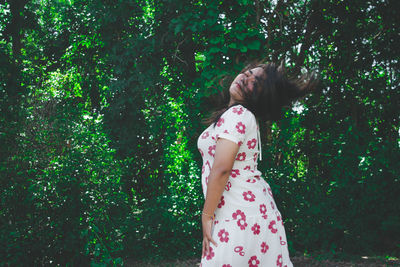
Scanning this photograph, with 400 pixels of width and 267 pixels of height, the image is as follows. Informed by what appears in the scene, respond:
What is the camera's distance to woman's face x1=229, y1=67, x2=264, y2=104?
2.00m

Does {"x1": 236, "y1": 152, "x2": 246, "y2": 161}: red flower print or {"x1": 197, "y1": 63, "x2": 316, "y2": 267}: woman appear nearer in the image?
{"x1": 197, "y1": 63, "x2": 316, "y2": 267}: woman

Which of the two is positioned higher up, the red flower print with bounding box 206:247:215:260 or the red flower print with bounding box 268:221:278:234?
the red flower print with bounding box 268:221:278:234

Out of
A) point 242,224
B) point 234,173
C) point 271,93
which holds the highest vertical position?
point 271,93

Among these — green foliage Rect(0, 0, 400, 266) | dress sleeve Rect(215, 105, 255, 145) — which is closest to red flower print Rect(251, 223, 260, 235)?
dress sleeve Rect(215, 105, 255, 145)

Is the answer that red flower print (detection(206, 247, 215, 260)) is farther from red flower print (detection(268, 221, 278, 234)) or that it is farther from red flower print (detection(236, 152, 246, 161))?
red flower print (detection(236, 152, 246, 161))

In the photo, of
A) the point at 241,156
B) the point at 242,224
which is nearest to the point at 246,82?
the point at 241,156

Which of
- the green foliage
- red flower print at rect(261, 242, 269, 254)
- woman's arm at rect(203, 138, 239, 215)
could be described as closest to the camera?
woman's arm at rect(203, 138, 239, 215)

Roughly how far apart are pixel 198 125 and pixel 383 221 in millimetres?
3349

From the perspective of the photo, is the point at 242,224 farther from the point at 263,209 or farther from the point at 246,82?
the point at 246,82

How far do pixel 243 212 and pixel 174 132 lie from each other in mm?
4306

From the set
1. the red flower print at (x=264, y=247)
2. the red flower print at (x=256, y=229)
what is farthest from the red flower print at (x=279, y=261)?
the red flower print at (x=256, y=229)

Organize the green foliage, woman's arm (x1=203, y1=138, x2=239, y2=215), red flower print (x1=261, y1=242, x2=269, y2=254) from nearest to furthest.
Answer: woman's arm (x1=203, y1=138, x2=239, y2=215), red flower print (x1=261, y1=242, x2=269, y2=254), the green foliage

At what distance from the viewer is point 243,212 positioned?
74.7 inches

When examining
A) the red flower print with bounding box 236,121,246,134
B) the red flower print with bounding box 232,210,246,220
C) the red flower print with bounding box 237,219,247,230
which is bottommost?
the red flower print with bounding box 237,219,247,230
